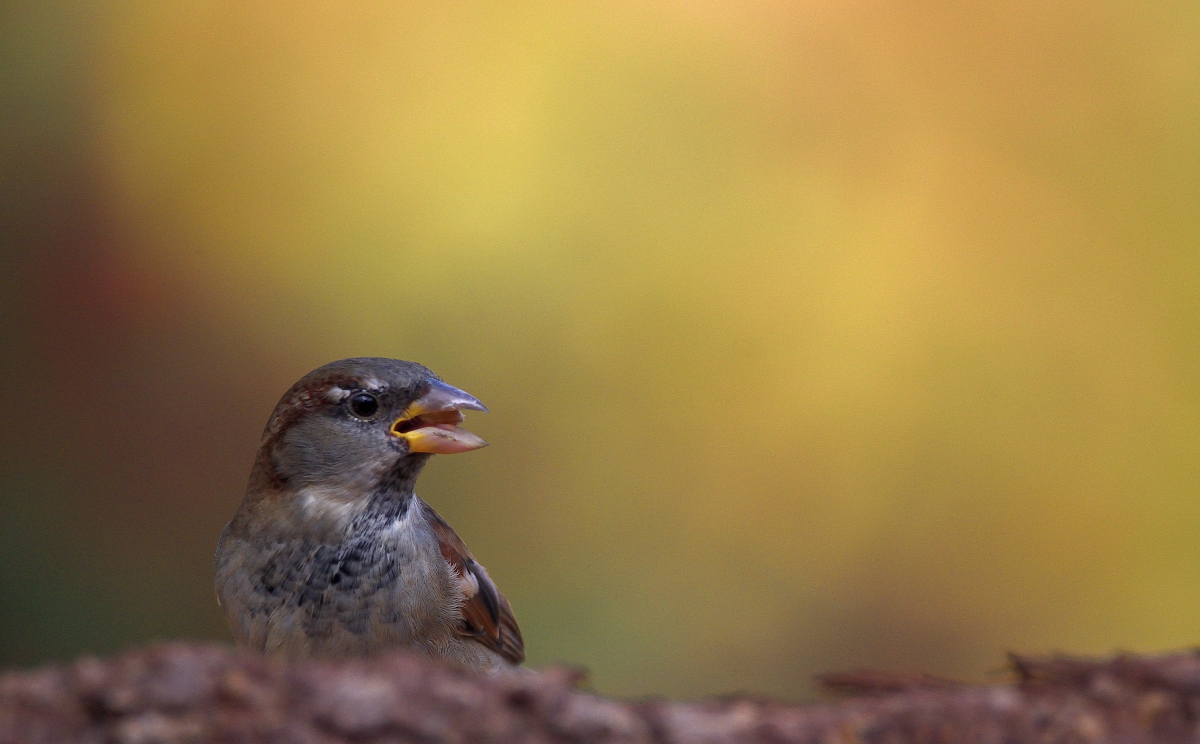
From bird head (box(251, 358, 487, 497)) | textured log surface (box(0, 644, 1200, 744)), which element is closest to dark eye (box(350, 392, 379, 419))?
bird head (box(251, 358, 487, 497))

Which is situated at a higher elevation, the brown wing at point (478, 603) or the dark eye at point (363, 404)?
the dark eye at point (363, 404)

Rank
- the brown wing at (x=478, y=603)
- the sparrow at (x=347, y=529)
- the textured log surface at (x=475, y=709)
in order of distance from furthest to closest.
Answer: the brown wing at (x=478, y=603)
the sparrow at (x=347, y=529)
the textured log surface at (x=475, y=709)

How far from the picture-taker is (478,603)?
79.2 inches

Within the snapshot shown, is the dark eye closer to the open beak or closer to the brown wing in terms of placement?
the open beak

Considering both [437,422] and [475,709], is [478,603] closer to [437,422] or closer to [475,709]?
[437,422]

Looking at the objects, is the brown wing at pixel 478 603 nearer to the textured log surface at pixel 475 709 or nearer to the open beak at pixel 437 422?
the open beak at pixel 437 422

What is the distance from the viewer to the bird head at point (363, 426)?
1.81 m

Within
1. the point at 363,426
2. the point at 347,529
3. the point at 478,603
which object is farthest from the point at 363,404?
the point at 478,603

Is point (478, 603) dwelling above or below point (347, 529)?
below

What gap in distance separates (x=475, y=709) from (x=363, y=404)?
1.09 m

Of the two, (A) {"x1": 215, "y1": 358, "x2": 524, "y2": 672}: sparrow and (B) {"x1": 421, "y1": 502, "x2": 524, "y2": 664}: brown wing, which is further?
(B) {"x1": 421, "y1": 502, "x2": 524, "y2": 664}: brown wing

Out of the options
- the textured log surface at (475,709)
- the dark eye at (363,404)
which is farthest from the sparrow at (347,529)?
the textured log surface at (475,709)

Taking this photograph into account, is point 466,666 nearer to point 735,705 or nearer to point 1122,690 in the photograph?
point 735,705

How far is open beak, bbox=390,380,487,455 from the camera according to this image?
178 cm
